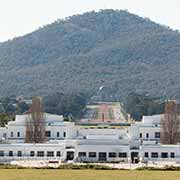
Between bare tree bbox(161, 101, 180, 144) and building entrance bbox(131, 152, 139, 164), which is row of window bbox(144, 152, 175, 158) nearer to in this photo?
building entrance bbox(131, 152, 139, 164)

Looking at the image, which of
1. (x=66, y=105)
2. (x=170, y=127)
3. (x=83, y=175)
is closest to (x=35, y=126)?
(x=170, y=127)

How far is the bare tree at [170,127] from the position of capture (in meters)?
45.6

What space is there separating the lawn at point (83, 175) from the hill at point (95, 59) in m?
83.6

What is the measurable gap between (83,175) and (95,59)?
422 ft

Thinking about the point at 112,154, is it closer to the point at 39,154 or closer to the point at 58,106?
the point at 39,154

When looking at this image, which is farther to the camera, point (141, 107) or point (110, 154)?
point (141, 107)

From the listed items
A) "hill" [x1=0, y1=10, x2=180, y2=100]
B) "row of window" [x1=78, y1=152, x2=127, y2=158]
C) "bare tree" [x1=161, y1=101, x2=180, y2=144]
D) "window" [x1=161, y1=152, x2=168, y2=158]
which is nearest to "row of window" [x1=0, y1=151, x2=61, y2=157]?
"row of window" [x1=78, y1=152, x2=127, y2=158]

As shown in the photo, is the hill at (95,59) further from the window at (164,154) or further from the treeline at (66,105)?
the window at (164,154)

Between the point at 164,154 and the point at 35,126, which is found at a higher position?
the point at 35,126

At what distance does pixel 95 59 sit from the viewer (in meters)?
158

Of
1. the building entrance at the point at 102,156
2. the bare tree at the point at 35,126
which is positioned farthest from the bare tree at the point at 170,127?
the bare tree at the point at 35,126

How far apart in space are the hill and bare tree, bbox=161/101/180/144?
6967 centimetres

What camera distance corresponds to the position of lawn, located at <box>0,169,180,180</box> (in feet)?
94.6

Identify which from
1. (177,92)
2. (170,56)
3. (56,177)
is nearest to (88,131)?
(56,177)
